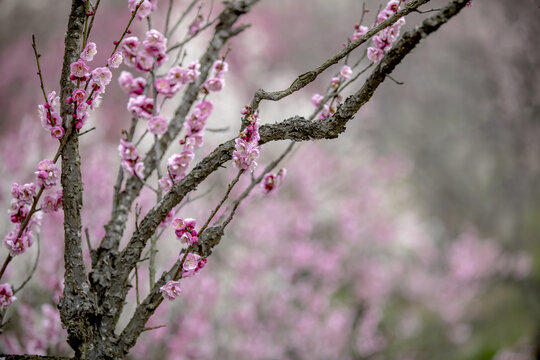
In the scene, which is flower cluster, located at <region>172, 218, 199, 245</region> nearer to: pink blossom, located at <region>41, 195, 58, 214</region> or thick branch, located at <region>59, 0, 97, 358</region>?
thick branch, located at <region>59, 0, 97, 358</region>

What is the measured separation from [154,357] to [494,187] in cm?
847

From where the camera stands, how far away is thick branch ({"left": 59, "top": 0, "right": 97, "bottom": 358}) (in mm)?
1340

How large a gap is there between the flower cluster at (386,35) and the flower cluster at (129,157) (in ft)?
3.09

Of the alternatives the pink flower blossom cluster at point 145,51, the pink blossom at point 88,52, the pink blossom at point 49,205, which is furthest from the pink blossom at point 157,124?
the pink blossom at point 49,205

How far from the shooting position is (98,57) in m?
9.30

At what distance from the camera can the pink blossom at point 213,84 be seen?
1763 mm

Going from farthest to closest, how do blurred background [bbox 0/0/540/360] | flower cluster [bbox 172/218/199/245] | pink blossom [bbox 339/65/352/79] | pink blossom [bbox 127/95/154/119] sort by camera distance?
blurred background [bbox 0/0/540/360], pink blossom [bbox 339/65/352/79], pink blossom [bbox 127/95/154/119], flower cluster [bbox 172/218/199/245]

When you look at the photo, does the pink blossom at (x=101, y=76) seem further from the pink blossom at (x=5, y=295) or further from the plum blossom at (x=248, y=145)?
the pink blossom at (x=5, y=295)

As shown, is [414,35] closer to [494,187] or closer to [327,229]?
[327,229]

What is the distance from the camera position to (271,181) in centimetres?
174

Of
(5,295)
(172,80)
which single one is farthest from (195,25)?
(5,295)

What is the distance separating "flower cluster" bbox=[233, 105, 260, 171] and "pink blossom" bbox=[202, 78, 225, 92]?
0.46 meters

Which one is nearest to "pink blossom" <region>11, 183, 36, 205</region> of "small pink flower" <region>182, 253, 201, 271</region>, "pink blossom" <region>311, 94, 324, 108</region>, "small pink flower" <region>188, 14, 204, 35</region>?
"small pink flower" <region>182, 253, 201, 271</region>

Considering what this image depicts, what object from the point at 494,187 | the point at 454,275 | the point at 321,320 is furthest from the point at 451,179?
the point at 321,320
